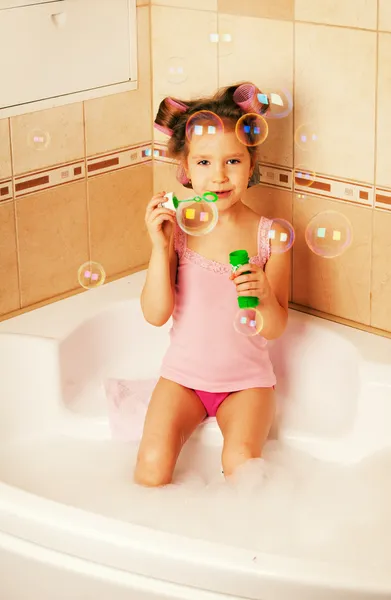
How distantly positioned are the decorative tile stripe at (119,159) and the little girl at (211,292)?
13.9 inches

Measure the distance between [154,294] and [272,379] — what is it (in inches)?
12.5

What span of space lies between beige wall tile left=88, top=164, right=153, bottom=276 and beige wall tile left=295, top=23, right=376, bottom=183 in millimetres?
509

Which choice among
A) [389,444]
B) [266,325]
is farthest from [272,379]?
[389,444]

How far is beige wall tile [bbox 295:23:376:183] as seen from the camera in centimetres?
219

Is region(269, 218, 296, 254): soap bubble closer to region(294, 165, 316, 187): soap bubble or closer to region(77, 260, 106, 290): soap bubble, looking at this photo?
region(294, 165, 316, 187): soap bubble

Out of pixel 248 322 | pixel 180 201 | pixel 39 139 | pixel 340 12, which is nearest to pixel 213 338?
pixel 248 322

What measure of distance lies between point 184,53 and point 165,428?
971mm

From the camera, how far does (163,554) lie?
1612 millimetres

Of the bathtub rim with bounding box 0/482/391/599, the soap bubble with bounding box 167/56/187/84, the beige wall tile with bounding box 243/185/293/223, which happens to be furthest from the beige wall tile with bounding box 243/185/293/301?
the bathtub rim with bounding box 0/482/391/599

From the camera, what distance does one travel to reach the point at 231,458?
6.75 feet

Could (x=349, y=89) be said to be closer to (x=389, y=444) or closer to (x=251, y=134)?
(x=251, y=134)

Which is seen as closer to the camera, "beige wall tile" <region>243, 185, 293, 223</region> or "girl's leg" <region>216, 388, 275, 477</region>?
"girl's leg" <region>216, 388, 275, 477</region>

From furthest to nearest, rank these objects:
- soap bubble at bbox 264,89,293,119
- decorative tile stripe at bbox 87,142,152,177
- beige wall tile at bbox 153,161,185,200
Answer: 1. beige wall tile at bbox 153,161,185,200
2. decorative tile stripe at bbox 87,142,152,177
3. soap bubble at bbox 264,89,293,119

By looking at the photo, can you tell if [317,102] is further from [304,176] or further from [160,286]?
[160,286]
